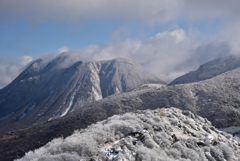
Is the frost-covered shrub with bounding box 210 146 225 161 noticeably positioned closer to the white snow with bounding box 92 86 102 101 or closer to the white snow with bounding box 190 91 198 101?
the white snow with bounding box 190 91 198 101

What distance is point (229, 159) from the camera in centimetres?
1462

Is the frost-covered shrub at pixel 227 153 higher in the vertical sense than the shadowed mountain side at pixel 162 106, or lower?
lower

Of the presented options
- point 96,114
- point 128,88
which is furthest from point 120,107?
point 128,88

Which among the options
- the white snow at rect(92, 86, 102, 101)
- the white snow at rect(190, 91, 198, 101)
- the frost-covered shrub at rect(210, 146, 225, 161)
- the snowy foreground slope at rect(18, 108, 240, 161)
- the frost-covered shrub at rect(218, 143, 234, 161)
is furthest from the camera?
the white snow at rect(92, 86, 102, 101)

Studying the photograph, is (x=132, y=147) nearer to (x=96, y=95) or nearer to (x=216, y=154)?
(x=216, y=154)

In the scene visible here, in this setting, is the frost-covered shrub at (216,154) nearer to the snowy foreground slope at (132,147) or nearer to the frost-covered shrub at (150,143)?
the snowy foreground slope at (132,147)

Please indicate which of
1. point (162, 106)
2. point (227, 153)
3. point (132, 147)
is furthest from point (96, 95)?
point (132, 147)

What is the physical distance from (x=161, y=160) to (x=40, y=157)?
22.6 feet

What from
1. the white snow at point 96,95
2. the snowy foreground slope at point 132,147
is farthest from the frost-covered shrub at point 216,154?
the white snow at point 96,95

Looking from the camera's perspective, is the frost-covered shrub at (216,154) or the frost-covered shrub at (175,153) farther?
the frost-covered shrub at (216,154)

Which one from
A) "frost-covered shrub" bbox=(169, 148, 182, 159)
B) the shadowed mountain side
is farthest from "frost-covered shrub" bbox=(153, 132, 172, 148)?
the shadowed mountain side

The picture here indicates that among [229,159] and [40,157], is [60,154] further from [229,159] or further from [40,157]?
[229,159]

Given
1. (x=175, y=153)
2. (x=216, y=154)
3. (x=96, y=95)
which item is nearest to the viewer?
(x=175, y=153)

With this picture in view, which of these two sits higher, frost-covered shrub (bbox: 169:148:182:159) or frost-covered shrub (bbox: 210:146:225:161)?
frost-covered shrub (bbox: 169:148:182:159)
